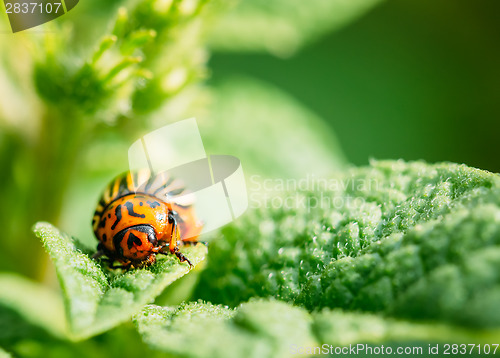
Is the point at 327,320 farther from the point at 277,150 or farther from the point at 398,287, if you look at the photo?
the point at 277,150

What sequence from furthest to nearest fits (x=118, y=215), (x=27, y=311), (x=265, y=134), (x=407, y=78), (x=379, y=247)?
(x=407, y=78) < (x=265, y=134) < (x=27, y=311) < (x=118, y=215) < (x=379, y=247)

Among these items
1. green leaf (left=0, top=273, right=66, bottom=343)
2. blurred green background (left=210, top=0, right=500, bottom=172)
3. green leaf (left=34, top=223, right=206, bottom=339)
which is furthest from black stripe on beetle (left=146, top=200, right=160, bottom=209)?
blurred green background (left=210, top=0, right=500, bottom=172)

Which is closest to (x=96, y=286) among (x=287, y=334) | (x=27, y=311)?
(x=287, y=334)

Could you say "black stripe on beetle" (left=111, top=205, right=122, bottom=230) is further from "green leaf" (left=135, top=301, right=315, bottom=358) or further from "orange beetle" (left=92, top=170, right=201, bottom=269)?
"green leaf" (left=135, top=301, right=315, bottom=358)

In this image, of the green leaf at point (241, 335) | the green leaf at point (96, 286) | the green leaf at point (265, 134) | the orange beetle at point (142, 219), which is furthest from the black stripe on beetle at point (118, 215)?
the green leaf at point (265, 134)

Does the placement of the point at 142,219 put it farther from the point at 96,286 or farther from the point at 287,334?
the point at 287,334

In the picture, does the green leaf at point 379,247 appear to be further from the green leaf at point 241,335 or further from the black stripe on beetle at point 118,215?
the black stripe on beetle at point 118,215
